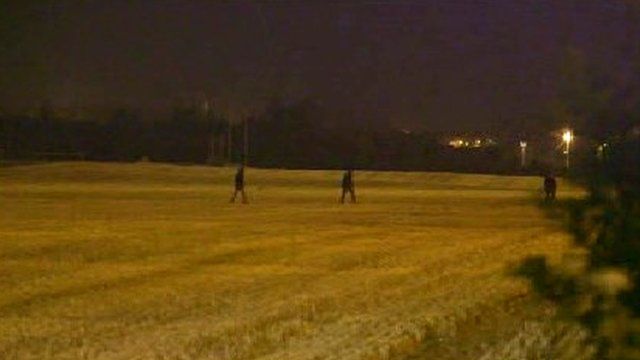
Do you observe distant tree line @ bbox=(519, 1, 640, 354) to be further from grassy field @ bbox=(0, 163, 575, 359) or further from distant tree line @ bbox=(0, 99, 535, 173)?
distant tree line @ bbox=(0, 99, 535, 173)

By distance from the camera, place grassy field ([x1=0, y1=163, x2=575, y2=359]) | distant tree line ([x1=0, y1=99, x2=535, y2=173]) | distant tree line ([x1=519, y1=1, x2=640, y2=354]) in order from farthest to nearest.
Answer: distant tree line ([x1=0, y1=99, x2=535, y2=173])
grassy field ([x1=0, y1=163, x2=575, y2=359])
distant tree line ([x1=519, y1=1, x2=640, y2=354])

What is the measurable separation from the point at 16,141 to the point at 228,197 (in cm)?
9476

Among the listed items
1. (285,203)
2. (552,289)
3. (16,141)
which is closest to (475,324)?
(552,289)

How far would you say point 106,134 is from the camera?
508ft

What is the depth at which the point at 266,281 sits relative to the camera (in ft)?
69.7

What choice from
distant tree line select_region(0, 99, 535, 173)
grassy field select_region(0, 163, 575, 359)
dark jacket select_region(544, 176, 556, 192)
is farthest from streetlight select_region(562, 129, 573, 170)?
distant tree line select_region(0, 99, 535, 173)

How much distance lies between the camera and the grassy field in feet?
46.2

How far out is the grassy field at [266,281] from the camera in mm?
14094

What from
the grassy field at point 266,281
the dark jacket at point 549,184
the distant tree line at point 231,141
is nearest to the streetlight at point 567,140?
the dark jacket at point 549,184

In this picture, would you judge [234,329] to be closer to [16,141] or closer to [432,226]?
[432,226]

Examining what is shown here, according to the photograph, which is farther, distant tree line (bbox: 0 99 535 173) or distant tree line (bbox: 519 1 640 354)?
distant tree line (bbox: 0 99 535 173)

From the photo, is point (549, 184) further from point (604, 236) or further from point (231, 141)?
point (231, 141)

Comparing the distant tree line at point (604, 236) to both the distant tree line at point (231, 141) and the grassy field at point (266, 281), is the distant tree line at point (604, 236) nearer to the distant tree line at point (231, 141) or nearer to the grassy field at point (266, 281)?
the grassy field at point (266, 281)

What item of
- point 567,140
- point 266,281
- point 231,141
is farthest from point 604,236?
point 231,141
